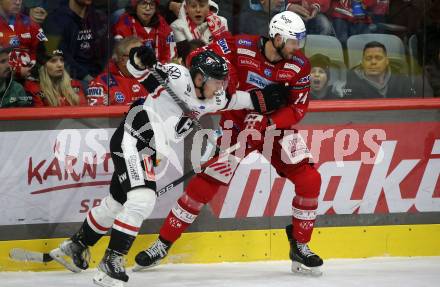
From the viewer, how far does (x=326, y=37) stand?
649 centimetres

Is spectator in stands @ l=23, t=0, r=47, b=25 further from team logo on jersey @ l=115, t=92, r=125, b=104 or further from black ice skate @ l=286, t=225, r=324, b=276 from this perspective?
black ice skate @ l=286, t=225, r=324, b=276

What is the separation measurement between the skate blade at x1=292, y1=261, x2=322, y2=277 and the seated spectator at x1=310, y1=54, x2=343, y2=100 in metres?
1.12

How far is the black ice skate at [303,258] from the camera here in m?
5.88

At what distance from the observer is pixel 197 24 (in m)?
A: 6.39

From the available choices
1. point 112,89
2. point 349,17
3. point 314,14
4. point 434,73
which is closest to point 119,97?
point 112,89

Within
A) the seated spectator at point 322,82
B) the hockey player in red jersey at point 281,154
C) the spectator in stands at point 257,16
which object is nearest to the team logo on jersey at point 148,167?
the hockey player in red jersey at point 281,154

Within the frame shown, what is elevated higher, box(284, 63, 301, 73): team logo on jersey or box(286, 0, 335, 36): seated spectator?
box(286, 0, 335, 36): seated spectator

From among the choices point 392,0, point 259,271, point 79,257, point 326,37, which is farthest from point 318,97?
point 79,257

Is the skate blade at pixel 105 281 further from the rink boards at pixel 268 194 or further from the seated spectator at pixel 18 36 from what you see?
the seated spectator at pixel 18 36

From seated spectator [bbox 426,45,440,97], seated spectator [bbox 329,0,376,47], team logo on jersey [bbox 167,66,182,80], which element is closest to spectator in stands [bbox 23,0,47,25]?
team logo on jersey [bbox 167,66,182,80]

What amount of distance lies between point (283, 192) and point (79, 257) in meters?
1.37

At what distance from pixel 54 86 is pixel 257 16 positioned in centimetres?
135

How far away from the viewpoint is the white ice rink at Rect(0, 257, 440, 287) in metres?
5.61

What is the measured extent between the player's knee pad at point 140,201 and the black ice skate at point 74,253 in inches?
22.1
